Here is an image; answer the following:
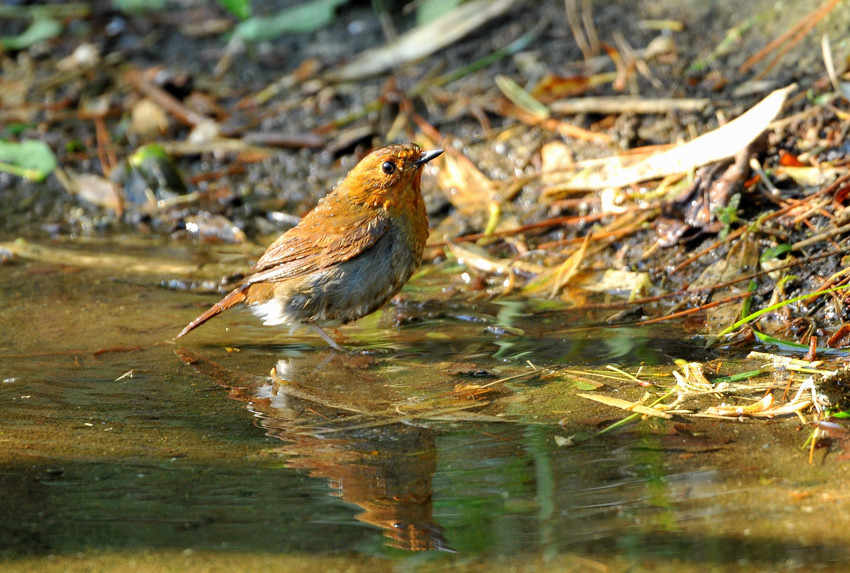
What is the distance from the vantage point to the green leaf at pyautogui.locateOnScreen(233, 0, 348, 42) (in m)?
8.47

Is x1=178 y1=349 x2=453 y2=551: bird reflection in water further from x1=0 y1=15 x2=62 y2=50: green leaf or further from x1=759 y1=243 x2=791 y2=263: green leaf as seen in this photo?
x1=0 y1=15 x2=62 y2=50: green leaf

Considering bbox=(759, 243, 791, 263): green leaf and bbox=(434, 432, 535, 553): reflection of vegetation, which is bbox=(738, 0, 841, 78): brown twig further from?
bbox=(434, 432, 535, 553): reflection of vegetation

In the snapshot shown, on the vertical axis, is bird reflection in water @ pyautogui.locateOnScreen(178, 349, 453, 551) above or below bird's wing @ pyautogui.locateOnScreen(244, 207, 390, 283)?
below

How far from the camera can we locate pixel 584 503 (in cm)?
266

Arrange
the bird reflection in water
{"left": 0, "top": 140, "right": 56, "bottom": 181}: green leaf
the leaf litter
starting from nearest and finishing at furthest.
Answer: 1. the bird reflection in water
2. the leaf litter
3. {"left": 0, "top": 140, "right": 56, "bottom": 181}: green leaf

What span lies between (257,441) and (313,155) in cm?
424

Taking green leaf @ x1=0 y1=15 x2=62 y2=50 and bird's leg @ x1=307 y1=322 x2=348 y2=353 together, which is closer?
bird's leg @ x1=307 y1=322 x2=348 y2=353

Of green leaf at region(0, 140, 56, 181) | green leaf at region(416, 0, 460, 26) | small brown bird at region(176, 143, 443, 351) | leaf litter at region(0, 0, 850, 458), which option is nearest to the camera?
leaf litter at region(0, 0, 850, 458)

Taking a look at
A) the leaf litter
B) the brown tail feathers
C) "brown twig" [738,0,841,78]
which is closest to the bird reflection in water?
the leaf litter

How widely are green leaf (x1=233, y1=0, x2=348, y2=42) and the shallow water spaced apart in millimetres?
4540

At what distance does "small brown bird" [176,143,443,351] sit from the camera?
4621 mm

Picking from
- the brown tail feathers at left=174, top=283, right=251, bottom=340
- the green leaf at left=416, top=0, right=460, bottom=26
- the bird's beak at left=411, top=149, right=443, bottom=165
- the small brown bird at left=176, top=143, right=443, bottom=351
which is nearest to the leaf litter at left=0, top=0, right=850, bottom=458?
the green leaf at left=416, top=0, right=460, bottom=26

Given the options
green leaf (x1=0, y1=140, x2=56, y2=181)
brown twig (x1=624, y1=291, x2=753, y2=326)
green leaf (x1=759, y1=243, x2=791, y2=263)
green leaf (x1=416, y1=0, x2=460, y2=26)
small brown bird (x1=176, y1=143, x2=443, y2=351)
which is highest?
green leaf (x1=416, y1=0, x2=460, y2=26)

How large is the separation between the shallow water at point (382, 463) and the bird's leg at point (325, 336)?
0.21 feet
